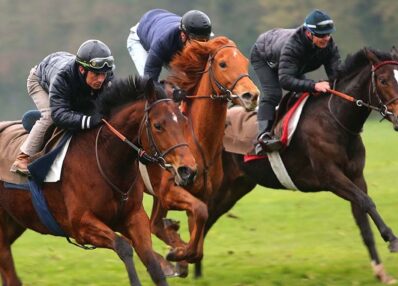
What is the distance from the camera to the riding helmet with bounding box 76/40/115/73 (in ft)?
26.1

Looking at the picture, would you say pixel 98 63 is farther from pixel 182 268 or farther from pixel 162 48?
pixel 182 268

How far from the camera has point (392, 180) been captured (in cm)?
2034

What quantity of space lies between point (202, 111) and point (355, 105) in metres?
1.58

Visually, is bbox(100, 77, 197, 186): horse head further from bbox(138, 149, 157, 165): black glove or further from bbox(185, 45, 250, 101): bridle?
bbox(185, 45, 250, 101): bridle

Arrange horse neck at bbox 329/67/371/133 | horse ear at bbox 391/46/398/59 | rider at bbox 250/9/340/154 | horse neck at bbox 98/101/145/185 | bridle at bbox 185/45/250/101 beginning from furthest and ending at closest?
1. rider at bbox 250/9/340/154
2. horse neck at bbox 329/67/371/133
3. horse ear at bbox 391/46/398/59
4. bridle at bbox 185/45/250/101
5. horse neck at bbox 98/101/145/185

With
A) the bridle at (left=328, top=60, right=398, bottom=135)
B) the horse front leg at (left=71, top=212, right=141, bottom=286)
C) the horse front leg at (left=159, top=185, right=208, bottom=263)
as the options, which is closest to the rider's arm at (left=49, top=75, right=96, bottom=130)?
the horse front leg at (left=71, top=212, right=141, bottom=286)

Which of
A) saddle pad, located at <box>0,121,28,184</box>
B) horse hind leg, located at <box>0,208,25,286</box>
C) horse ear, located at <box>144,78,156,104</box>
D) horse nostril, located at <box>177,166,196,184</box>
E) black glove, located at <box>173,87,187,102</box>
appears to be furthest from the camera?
black glove, located at <box>173,87,187,102</box>

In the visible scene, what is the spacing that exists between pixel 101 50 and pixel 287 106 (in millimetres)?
3233

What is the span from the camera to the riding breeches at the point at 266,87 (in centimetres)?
1068

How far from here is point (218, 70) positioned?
31.2 ft

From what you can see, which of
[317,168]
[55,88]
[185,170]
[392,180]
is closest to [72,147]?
[55,88]

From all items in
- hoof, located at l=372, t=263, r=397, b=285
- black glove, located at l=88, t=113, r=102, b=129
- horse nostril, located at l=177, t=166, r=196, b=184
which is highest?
black glove, located at l=88, t=113, r=102, b=129

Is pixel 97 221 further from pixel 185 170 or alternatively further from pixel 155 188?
pixel 155 188

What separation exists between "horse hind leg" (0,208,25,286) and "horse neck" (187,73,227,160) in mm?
1903
